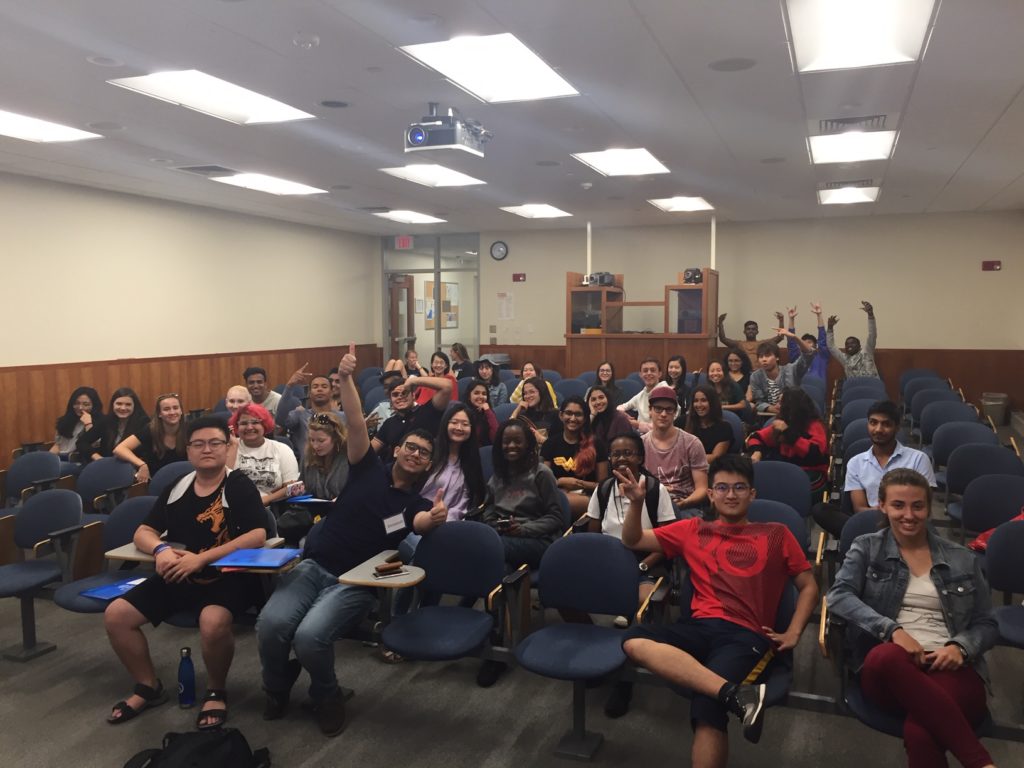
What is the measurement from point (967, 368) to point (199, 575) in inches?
444

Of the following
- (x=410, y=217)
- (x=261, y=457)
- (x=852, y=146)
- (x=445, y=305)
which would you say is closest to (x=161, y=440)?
(x=261, y=457)

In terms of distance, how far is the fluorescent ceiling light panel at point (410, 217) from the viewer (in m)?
11.3

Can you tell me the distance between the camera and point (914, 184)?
8844 millimetres

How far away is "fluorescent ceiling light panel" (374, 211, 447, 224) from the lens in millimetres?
11336

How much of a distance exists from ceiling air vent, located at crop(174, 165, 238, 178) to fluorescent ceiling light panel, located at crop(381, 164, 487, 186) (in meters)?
1.60

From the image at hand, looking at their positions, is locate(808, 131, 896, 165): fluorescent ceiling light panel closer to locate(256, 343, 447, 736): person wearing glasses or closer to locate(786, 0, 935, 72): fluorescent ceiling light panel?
locate(786, 0, 935, 72): fluorescent ceiling light panel

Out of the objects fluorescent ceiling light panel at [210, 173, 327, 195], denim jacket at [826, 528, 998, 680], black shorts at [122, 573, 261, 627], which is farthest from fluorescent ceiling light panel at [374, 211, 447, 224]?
denim jacket at [826, 528, 998, 680]

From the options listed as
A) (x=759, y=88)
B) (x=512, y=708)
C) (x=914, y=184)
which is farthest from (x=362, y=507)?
(x=914, y=184)

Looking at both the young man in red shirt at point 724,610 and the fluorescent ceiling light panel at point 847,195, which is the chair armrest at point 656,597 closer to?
the young man in red shirt at point 724,610

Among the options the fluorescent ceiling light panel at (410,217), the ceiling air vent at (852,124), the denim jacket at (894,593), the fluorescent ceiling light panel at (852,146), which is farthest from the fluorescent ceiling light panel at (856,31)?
the fluorescent ceiling light panel at (410,217)

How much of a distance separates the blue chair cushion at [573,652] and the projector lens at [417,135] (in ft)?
11.7

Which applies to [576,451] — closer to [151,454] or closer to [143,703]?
[143,703]

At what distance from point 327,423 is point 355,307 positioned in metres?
9.73

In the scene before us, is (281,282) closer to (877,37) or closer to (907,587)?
(877,37)
